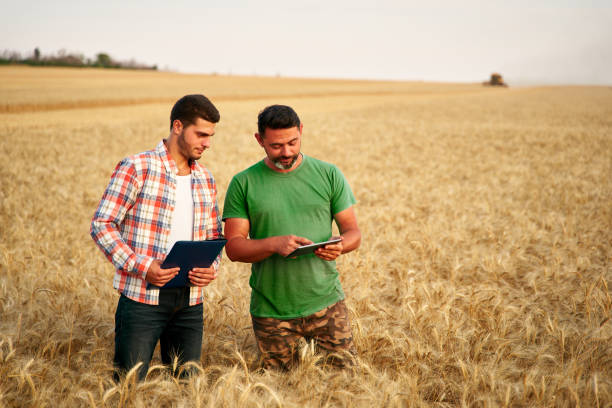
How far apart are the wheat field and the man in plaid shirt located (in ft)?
0.96

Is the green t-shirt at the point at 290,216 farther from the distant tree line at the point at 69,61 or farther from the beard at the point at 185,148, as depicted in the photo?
the distant tree line at the point at 69,61

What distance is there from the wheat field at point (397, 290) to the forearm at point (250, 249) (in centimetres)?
69

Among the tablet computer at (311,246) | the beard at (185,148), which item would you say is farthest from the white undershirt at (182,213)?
the tablet computer at (311,246)

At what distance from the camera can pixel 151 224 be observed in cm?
271

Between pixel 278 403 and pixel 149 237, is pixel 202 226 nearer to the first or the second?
pixel 149 237

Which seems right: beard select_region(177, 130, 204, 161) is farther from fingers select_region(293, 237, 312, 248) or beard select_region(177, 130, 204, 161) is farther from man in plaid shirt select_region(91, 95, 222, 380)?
fingers select_region(293, 237, 312, 248)

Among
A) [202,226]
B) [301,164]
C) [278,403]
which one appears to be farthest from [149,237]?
[278,403]

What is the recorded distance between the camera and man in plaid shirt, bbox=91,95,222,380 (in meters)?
2.57

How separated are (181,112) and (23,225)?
573cm

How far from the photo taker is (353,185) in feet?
35.4

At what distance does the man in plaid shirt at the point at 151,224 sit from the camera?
2567 millimetres

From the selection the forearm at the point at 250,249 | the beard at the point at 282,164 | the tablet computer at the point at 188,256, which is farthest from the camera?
the beard at the point at 282,164

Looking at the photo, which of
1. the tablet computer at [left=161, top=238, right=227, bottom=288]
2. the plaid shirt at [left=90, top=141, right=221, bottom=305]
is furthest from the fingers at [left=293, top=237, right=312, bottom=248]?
the plaid shirt at [left=90, top=141, right=221, bottom=305]

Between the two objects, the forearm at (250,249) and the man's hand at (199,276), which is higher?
the forearm at (250,249)
